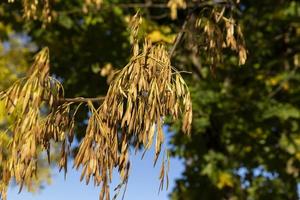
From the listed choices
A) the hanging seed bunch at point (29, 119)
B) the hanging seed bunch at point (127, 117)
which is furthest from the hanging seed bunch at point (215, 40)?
the hanging seed bunch at point (29, 119)

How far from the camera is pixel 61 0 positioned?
10148 mm

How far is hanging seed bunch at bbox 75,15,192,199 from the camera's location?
10.1ft

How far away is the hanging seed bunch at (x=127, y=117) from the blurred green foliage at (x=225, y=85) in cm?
645

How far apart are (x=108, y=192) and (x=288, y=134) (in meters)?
7.94

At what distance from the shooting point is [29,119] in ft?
10.2

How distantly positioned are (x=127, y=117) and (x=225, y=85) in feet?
27.1

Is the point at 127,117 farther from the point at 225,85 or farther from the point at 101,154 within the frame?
the point at 225,85

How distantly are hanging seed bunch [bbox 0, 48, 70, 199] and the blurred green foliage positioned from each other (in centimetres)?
653

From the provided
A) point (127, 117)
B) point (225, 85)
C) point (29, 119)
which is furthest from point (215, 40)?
point (225, 85)

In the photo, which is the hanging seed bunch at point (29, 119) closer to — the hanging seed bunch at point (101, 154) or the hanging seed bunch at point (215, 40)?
the hanging seed bunch at point (101, 154)

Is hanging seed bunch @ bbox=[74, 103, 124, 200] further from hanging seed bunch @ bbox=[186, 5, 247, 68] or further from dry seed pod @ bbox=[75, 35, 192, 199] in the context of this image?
hanging seed bunch @ bbox=[186, 5, 247, 68]

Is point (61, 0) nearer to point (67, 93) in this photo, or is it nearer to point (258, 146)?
point (67, 93)

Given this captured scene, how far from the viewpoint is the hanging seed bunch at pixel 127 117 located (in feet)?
10.1

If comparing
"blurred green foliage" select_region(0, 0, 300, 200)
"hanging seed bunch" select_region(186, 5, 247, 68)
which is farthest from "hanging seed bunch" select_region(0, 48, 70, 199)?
"blurred green foliage" select_region(0, 0, 300, 200)
